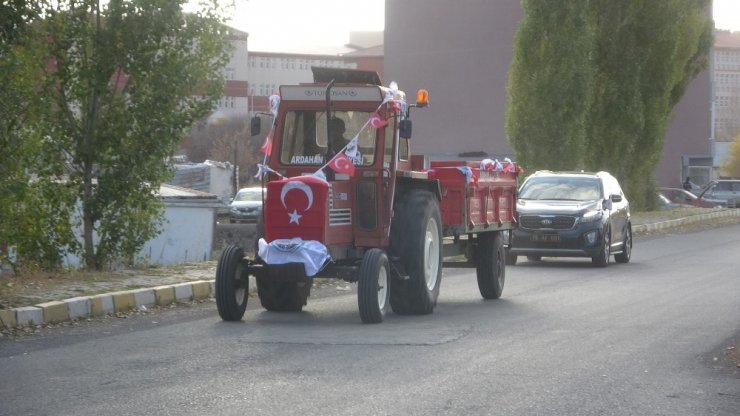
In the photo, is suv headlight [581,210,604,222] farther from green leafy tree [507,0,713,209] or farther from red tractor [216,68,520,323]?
green leafy tree [507,0,713,209]

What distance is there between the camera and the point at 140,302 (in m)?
14.4

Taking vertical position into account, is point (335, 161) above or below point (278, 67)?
below

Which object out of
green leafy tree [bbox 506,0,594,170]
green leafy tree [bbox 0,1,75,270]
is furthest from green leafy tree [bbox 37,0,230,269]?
green leafy tree [bbox 506,0,594,170]

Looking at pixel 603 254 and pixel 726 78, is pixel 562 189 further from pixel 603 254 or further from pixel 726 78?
pixel 726 78

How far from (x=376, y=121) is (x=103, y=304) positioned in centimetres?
371

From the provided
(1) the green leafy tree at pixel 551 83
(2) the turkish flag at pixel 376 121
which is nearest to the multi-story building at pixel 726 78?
(1) the green leafy tree at pixel 551 83

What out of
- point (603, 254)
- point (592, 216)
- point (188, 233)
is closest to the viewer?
point (603, 254)

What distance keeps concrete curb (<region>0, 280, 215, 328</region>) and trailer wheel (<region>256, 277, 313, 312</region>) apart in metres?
1.44

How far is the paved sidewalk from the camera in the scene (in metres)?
12.5

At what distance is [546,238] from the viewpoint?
22281mm

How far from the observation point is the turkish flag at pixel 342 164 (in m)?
13.0

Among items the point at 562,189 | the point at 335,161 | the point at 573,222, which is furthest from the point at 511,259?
the point at 335,161

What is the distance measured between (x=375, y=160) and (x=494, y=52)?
54.4 m

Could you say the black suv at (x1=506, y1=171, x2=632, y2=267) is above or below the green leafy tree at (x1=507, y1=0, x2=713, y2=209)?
below
